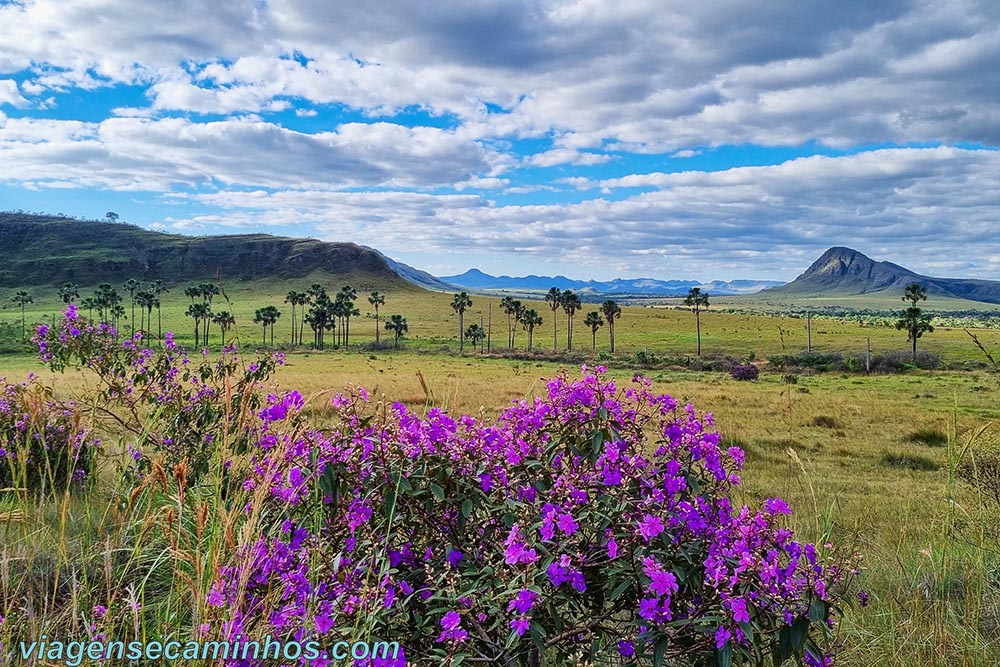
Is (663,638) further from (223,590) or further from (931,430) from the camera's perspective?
(931,430)

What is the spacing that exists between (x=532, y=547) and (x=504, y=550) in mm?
153

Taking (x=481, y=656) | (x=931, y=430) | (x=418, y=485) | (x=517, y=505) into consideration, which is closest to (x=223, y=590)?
(x=418, y=485)

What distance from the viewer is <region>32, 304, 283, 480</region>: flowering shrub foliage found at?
204 inches

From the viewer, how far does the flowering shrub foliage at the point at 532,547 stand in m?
2.12

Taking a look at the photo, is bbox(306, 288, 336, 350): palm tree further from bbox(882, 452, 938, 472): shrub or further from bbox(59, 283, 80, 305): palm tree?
bbox(882, 452, 938, 472): shrub

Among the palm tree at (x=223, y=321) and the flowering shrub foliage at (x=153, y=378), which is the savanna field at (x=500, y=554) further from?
the flowering shrub foliage at (x=153, y=378)

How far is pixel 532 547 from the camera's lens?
2137 mm

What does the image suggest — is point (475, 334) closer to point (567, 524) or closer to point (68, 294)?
point (68, 294)

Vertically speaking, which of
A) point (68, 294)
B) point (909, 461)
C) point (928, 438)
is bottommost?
point (928, 438)

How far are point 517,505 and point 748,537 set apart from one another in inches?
33.6

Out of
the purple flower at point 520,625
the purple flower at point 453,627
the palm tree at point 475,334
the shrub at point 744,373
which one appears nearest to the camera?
the purple flower at point 520,625

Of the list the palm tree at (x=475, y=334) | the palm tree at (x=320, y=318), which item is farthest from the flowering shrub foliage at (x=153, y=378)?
the palm tree at (x=475, y=334)

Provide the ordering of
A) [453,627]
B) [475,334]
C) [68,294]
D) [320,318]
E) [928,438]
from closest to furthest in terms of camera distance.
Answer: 1. [453,627]
2. [928,438]
3. [320,318]
4. [475,334]
5. [68,294]

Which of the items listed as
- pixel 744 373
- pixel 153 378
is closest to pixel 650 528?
pixel 153 378
